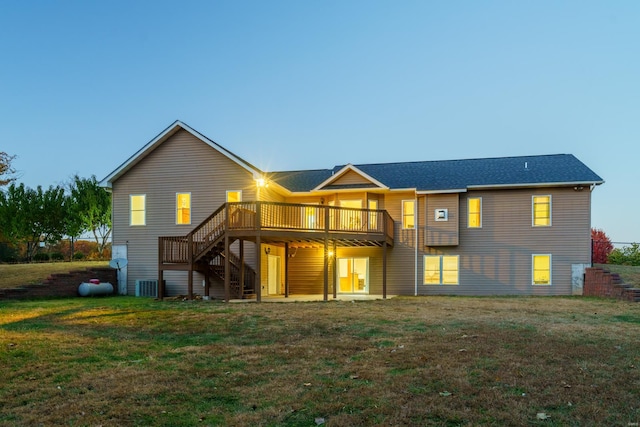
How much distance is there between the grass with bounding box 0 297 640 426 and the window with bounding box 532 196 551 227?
10.5 metres

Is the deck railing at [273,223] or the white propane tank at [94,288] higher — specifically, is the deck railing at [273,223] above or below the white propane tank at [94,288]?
above

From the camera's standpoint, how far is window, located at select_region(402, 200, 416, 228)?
79.4ft

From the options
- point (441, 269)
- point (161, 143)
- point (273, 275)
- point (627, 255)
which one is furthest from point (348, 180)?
point (627, 255)

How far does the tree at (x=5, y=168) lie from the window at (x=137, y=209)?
1037cm

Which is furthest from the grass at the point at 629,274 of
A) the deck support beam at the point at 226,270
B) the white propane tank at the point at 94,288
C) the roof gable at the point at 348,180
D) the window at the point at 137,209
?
the white propane tank at the point at 94,288

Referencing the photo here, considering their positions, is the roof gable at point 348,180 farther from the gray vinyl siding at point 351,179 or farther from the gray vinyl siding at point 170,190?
the gray vinyl siding at point 170,190

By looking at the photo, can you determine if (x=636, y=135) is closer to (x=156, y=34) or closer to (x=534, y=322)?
(x=534, y=322)

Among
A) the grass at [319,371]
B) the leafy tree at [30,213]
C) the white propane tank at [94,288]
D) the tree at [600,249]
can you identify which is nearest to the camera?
the grass at [319,371]

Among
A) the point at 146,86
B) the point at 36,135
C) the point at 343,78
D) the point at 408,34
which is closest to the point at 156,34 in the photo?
the point at 146,86

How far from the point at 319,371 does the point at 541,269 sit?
60.6ft

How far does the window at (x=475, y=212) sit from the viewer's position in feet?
77.6

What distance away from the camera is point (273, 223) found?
744 inches

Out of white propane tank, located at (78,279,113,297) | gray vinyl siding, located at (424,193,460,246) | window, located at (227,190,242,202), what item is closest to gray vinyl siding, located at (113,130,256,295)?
window, located at (227,190,242,202)

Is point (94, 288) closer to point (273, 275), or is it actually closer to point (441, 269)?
point (273, 275)
